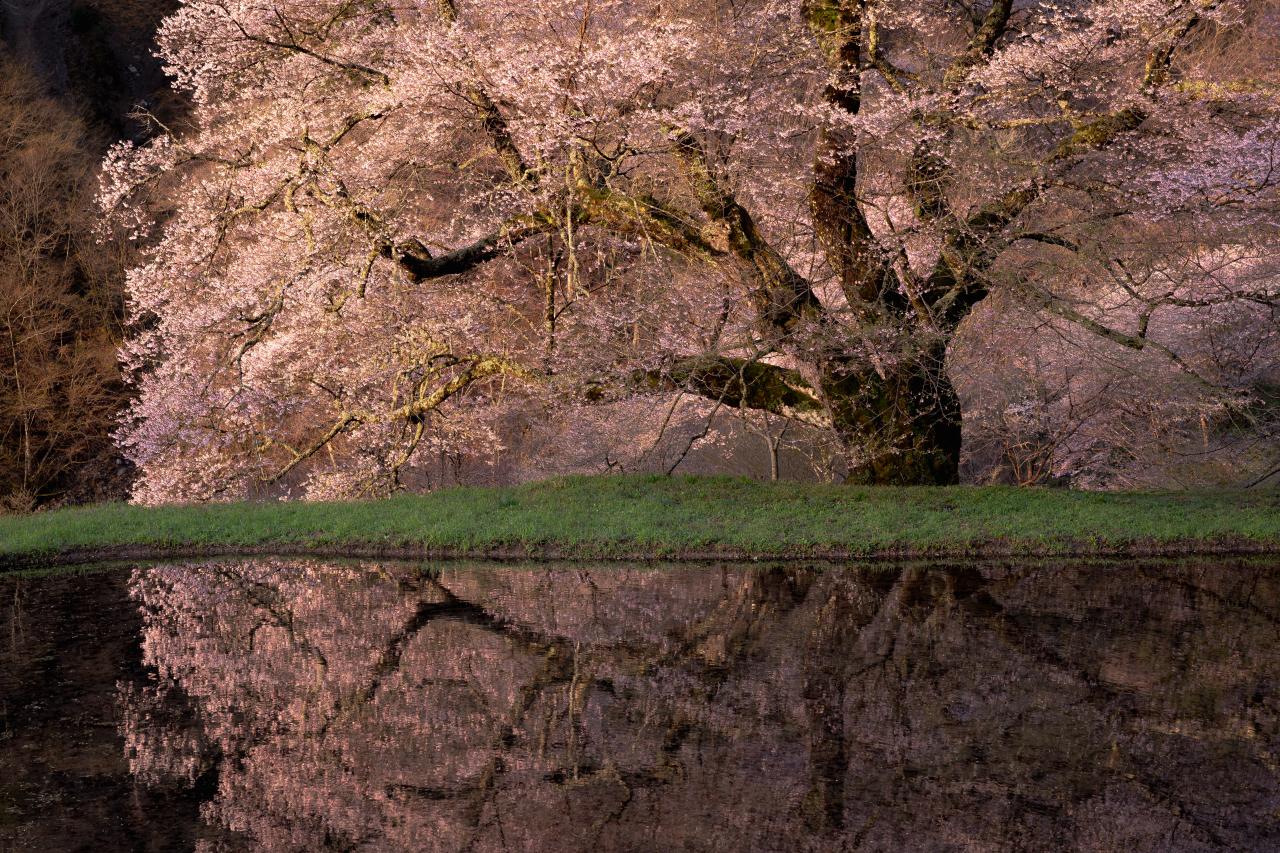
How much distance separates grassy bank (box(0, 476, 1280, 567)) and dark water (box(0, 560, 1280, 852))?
124 cm

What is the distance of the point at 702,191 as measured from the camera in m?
12.7

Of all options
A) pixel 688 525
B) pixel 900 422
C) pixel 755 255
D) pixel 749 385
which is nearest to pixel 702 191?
pixel 755 255

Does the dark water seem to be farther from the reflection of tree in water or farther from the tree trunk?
the tree trunk

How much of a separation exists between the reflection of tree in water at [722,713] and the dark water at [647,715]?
0.02 m

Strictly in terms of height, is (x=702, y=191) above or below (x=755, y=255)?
above

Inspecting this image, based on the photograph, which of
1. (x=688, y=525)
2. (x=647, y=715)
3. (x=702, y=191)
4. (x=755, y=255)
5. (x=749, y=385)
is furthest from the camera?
(x=749, y=385)

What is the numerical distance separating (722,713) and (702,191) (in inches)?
303

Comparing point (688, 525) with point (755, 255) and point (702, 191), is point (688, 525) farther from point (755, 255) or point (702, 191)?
point (702, 191)

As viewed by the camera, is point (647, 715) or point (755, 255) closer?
point (647, 715)

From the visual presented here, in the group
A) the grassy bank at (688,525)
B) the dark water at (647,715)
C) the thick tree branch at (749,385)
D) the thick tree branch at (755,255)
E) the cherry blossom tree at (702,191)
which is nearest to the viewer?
the dark water at (647,715)

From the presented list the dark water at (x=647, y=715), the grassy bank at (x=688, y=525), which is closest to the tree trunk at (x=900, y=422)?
the grassy bank at (x=688, y=525)

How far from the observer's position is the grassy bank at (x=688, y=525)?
11.1 meters

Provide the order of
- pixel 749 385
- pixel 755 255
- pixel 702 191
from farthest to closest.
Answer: pixel 749 385
pixel 755 255
pixel 702 191

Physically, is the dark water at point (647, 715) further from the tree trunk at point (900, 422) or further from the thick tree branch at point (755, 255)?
the thick tree branch at point (755, 255)
